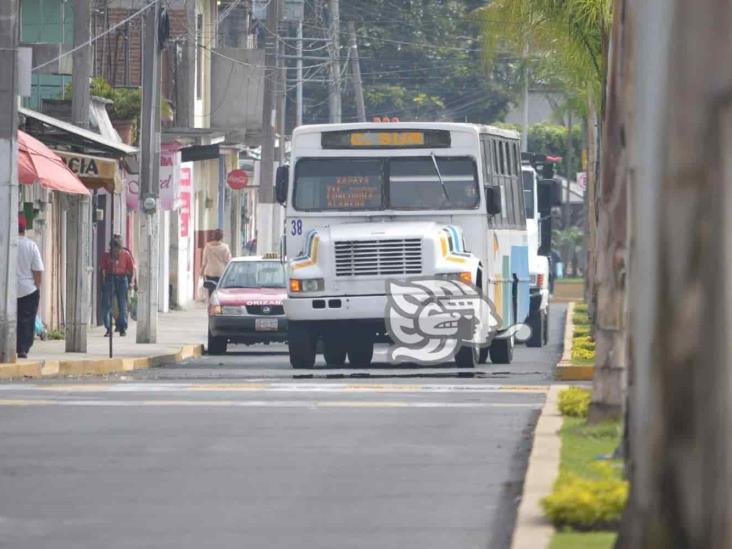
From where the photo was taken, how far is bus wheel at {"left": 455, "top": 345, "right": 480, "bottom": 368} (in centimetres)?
2327

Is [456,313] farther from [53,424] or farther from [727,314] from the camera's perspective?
[727,314]

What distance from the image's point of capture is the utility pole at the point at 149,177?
29.0 metres

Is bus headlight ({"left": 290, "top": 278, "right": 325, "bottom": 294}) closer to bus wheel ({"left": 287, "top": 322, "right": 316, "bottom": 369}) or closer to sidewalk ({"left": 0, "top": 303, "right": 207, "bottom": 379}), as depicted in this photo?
bus wheel ({"left": 287, "top": 322, "right": 316, "bottom": 369})

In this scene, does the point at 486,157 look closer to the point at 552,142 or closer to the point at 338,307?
the point at 338,307

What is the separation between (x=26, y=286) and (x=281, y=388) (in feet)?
17.5

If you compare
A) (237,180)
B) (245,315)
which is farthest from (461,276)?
(237,180)

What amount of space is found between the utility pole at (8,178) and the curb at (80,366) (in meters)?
0.24

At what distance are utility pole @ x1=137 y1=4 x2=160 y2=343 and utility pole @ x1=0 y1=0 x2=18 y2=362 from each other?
7.52 metres

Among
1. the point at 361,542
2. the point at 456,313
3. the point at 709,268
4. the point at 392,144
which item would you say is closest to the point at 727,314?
the point at 709,268

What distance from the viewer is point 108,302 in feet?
100

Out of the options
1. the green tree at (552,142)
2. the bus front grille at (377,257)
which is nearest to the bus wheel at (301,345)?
the bus front grille at (377,257)

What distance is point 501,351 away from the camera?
Answer: 2598 cm

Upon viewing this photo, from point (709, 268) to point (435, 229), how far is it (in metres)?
16.4

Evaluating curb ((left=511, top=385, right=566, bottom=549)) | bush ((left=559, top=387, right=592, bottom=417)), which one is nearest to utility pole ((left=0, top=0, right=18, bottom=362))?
bush ((left=559, top=387, right=592, bottom=417))
